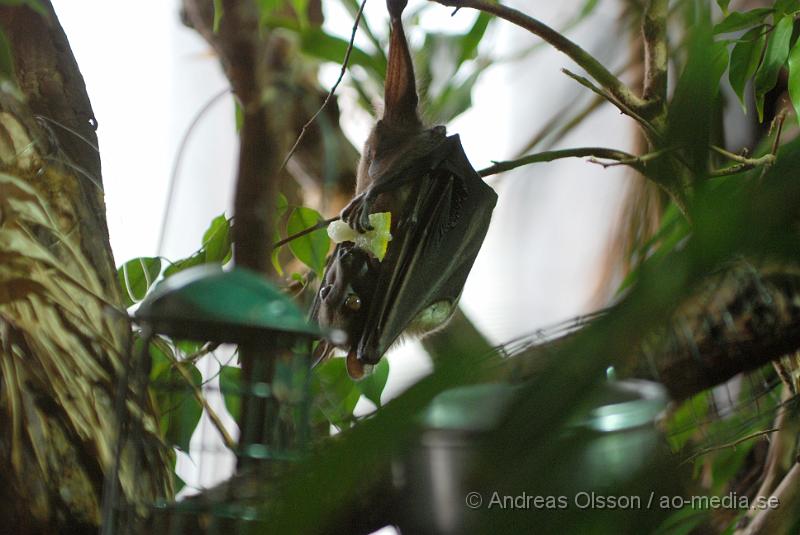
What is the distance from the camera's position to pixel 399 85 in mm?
981

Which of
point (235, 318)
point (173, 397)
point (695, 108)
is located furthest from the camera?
point (173, 397)

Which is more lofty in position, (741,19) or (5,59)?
(5,59)

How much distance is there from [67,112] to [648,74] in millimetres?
664

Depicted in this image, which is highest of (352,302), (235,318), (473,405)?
(352,302)

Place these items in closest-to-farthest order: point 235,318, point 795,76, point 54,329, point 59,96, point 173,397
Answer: point 235,318 → point 795,76 → point 54,329 → point 59,96 → point 173,397

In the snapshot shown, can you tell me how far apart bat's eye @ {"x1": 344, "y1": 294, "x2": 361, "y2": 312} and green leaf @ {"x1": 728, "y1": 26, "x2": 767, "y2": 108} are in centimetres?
54

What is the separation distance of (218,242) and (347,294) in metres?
0.19

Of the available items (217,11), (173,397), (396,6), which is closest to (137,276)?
(173,397)

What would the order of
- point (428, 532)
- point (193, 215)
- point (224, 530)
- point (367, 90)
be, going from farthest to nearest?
1. point (193, 215)
2. point (367, 90)
3. point (224, 530)
4. point (428, 532)

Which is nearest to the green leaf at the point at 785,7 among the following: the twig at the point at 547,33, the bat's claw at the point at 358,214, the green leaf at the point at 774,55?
the green leaf at the point at 774,55

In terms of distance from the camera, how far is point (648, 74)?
72cm

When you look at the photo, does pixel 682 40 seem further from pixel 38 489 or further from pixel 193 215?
pixel 193 215

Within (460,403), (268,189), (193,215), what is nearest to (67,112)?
(268,189)

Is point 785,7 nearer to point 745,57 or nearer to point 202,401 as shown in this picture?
point 745,57
